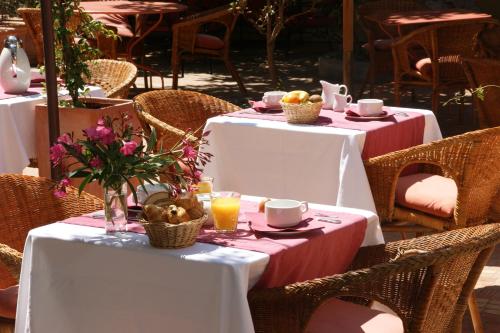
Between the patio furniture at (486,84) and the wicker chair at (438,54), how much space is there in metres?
2.27

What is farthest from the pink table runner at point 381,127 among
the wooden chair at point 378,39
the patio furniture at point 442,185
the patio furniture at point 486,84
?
the wooden chair at point 378,39

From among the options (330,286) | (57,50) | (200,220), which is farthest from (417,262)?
Answer: (57,50)

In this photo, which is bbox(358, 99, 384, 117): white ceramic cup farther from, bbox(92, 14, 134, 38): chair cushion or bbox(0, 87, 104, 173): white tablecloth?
bbox(92, 14, 134, 38): chair cushion

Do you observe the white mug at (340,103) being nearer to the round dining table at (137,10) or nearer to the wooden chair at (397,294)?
the wooden chair at (397,294)

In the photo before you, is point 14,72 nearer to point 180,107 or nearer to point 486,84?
point 180,107

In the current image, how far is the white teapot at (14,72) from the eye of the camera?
6137mm

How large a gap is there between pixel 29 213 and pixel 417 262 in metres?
1.61

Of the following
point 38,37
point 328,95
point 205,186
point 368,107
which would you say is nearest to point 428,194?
point 368,107

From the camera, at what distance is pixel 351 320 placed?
346 cm

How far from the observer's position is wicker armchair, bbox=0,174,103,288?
409cm

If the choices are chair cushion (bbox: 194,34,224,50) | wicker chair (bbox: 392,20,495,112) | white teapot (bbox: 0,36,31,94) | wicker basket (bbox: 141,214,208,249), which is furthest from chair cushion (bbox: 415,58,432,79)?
wicker basket (bbox: 141,214,208,249)

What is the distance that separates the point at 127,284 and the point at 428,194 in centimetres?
211

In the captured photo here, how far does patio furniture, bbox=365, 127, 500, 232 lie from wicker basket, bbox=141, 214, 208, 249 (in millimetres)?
1880

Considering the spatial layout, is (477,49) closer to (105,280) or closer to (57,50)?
(57,50)
